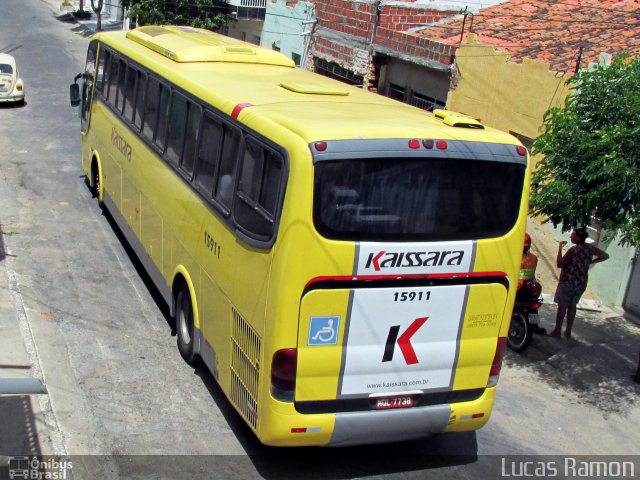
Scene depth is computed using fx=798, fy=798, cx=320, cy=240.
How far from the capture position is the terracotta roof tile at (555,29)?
47.2 ft

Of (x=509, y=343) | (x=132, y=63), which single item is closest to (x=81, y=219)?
(x=132, y=63)

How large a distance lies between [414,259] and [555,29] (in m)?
12.0

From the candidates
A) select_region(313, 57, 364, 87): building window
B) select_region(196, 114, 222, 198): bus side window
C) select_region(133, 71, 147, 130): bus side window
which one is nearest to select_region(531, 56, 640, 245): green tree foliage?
select_region(196, 114, 222, 198): bus side window

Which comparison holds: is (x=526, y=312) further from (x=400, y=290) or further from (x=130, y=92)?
(x=130, y=92)

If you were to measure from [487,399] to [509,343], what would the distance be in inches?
135

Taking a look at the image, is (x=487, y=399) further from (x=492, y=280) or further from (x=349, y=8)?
(x=349, y=8)

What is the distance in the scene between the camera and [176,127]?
29.0 feet

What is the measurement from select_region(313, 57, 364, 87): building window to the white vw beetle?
7.90 meters

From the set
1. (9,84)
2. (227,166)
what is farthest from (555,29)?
(9,84)

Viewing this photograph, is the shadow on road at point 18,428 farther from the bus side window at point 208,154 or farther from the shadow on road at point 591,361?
the shadow on road at point 591,361

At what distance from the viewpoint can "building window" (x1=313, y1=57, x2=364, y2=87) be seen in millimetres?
19866

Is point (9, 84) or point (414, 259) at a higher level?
point (414, 259)

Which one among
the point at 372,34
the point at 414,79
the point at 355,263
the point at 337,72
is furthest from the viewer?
the point at 337,72

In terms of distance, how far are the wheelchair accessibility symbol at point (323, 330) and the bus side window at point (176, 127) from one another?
3.31m
